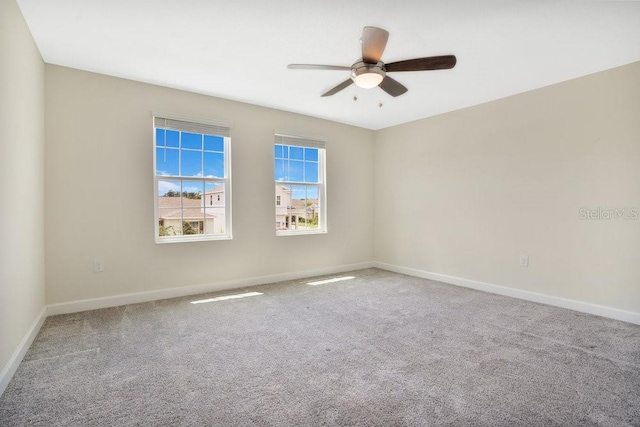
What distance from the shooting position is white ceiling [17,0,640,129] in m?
2.14

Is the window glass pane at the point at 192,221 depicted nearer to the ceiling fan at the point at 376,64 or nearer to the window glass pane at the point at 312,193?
the window glass pane at the point at 312,193

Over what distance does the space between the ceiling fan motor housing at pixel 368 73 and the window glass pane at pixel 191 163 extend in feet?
7.63

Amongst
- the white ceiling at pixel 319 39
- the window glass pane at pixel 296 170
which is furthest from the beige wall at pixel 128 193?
the window glass pane at pixel 296 170

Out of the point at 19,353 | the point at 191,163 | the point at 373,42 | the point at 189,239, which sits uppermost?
the point at 373,42

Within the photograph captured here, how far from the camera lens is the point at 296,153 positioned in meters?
4.73

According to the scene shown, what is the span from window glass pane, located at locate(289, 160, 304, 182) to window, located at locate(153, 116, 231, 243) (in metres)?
1.01

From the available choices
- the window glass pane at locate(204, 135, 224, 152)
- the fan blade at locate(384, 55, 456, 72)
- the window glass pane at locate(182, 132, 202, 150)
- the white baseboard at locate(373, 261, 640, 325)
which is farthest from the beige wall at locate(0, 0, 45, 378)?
the white baseboard at locate(373, 261, 640, 325)

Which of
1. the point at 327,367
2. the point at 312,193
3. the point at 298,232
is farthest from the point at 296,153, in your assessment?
the point at 327,367

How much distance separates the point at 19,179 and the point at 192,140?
5.98 feet

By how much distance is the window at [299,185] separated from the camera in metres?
4.55

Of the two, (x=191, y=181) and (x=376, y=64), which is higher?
(x=376, y=64)

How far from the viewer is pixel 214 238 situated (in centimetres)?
394

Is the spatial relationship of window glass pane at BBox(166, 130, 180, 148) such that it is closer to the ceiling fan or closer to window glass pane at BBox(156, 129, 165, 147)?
window glass pane at BBox(156, 129, 165, 147)

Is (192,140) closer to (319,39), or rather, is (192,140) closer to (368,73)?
(319,39)
